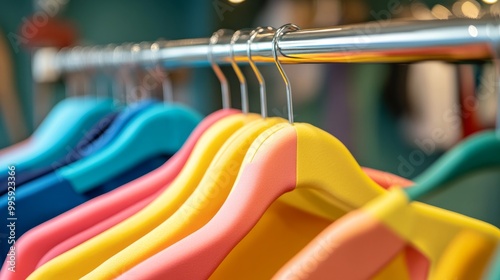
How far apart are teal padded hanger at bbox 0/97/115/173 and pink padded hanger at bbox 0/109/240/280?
0.88 feet

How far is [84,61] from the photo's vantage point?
1.19 metres

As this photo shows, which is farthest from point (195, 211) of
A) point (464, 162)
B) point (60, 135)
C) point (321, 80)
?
point (321, 80)

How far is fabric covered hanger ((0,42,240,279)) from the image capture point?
655 millimetres

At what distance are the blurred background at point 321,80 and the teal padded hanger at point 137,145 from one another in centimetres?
40

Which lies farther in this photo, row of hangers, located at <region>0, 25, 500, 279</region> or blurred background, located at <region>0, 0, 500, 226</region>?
blurred background, located at <region>0, 0, 500, 226</region>

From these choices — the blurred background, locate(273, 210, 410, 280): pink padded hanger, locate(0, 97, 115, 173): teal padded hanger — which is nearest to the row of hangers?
locate(273, 210, 410, 280): pink padded hanger

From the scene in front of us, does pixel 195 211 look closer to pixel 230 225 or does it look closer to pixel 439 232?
pixel 230 225

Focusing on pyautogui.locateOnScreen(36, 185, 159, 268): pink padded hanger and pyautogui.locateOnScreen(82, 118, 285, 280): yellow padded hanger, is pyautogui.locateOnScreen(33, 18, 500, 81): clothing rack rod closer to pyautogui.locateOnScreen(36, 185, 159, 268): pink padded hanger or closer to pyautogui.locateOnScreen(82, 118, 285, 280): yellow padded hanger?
pyautogui.locateOnScreen(82, 118, 285, 280): yellow padded hanger

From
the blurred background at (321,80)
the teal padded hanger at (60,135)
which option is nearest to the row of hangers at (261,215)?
the teal padded hanger at (60,135)

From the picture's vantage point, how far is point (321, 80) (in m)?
2.05

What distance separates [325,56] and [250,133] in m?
0.11

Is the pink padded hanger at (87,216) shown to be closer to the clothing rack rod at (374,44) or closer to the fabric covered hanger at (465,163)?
the clothing rack rod at (374,44)

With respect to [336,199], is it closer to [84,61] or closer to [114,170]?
[114,170]

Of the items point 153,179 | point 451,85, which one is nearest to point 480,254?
point 153,179
